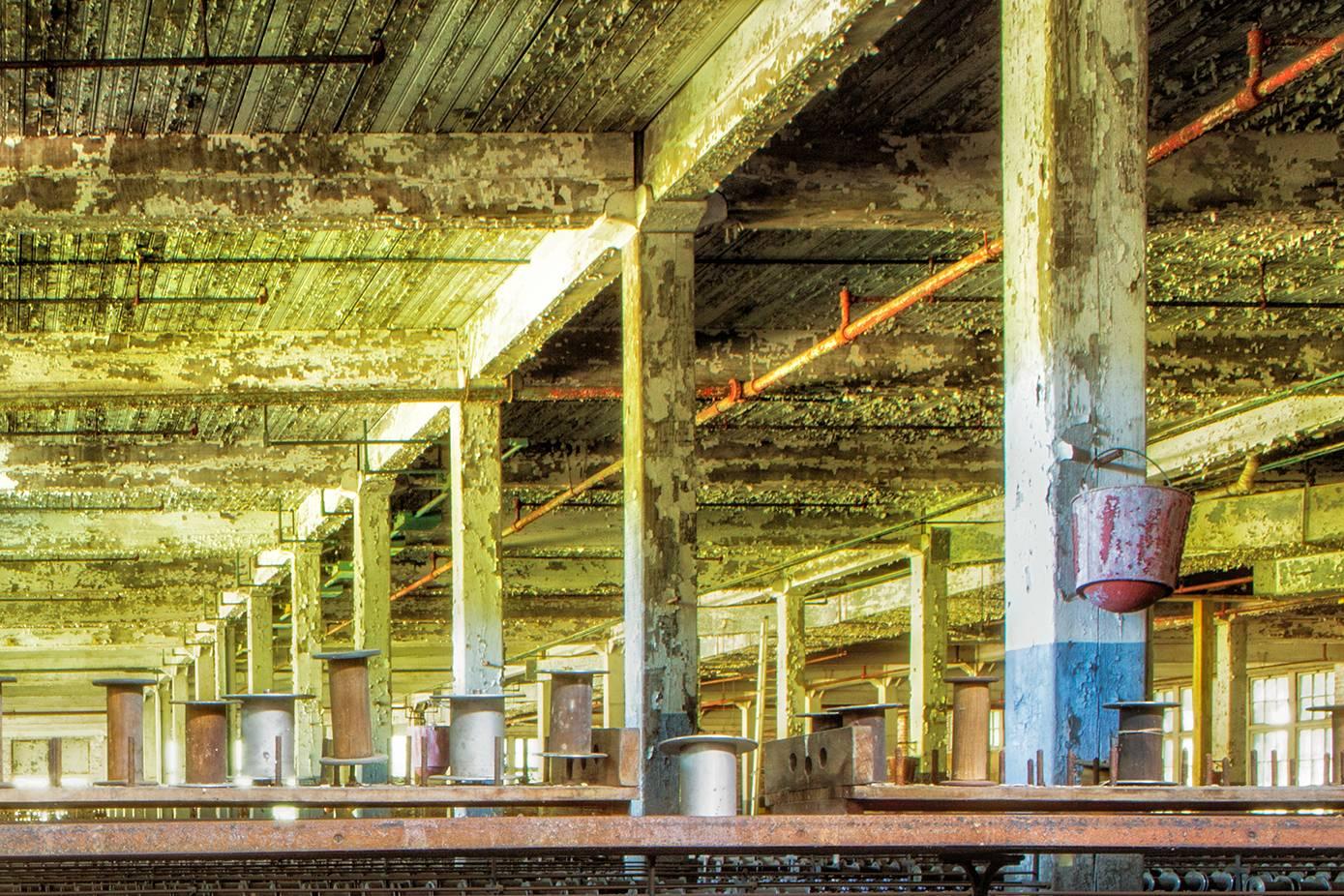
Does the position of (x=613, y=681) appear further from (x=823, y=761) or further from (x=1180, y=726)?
(x=823, y=761)

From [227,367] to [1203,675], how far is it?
12725 mm

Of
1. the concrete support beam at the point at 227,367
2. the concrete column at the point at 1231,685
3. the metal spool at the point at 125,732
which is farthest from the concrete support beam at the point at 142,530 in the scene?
the metal spool at the point at 125,732

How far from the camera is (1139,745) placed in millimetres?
5199

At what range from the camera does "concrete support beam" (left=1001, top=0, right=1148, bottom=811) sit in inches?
209

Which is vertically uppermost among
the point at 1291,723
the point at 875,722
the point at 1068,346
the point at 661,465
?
the point at 1068,346

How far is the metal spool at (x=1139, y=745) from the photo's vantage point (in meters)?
5.18

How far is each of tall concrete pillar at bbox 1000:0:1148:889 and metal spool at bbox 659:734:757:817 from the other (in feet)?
3.05

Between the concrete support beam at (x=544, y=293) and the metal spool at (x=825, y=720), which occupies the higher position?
the concrete support beam at (x=544, y=293)

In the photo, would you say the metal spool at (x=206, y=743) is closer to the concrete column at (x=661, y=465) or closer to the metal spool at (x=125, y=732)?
the metal spool at (x=125, y=732)

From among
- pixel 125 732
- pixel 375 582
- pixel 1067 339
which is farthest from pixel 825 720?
pixel 375 582

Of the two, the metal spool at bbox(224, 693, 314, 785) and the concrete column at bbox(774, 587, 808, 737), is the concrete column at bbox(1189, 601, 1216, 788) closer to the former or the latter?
the concrete column at bbox(774, 587, 808, 737)

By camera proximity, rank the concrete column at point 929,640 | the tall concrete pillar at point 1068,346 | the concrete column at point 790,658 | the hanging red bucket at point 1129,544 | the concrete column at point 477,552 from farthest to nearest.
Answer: the concrete column at point 790,658
the concrete column at point 929,640
the concrete column at point 477,552
the tall concrete pillar at point 1068,346
the hanging red bucket at point 1129,544

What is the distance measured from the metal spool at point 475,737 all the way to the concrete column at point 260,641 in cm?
→ 1581

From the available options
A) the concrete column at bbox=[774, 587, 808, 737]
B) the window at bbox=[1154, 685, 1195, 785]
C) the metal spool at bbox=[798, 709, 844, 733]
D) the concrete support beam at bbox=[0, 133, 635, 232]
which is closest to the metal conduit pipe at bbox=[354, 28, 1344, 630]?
the concrete support beam at bbox=[0, 133, 635, 232]
